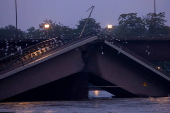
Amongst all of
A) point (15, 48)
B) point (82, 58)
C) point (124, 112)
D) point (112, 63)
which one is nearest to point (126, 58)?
point (112, 63)

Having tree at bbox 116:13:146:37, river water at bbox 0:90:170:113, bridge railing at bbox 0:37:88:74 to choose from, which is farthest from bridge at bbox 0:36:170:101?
tree at bbox 116:13:146:37

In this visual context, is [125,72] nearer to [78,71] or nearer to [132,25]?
[78,71]

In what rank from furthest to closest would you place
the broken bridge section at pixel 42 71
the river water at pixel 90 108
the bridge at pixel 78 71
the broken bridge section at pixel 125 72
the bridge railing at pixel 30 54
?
the broken bridge section at pixel 125 72 < the bridge railing at pixel 30 54 < the bridge at pixel 78 71 < the broken bridge section at pixel 42 71 < the river water at pixel 90 108

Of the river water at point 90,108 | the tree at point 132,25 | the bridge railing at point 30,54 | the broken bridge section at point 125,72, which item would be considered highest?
the tree at point 132,25

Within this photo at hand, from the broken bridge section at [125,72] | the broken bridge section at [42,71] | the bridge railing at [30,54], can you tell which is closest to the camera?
the broken bridge section at [42,71]

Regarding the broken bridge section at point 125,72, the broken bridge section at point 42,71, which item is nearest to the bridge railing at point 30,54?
the broken bridge section at point 42,71

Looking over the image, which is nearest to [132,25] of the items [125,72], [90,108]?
[125,72]

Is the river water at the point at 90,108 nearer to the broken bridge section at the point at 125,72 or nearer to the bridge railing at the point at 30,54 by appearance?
the bridge railing at the point at 30,54

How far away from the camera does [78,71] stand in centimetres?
4203

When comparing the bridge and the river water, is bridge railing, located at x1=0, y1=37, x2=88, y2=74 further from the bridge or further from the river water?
the river water

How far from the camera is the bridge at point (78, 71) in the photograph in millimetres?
38656

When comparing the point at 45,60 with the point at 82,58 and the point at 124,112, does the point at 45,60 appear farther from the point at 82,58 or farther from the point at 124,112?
the point at 124,112

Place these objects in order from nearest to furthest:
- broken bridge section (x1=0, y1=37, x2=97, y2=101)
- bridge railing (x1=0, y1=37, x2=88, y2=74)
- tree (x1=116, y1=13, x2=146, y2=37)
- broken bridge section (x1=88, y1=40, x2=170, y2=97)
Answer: broken bridge section (x1=0, y1=37, x2=97, y2=101) → bridge railing (x1=0, y1=37, x2=88, y2=74) → broken bridge section (x1=88, y1=40, x2=170, y2=97) → tree (x1=116, y1=13, x2=146, y2=37)

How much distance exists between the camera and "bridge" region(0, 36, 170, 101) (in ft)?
127
